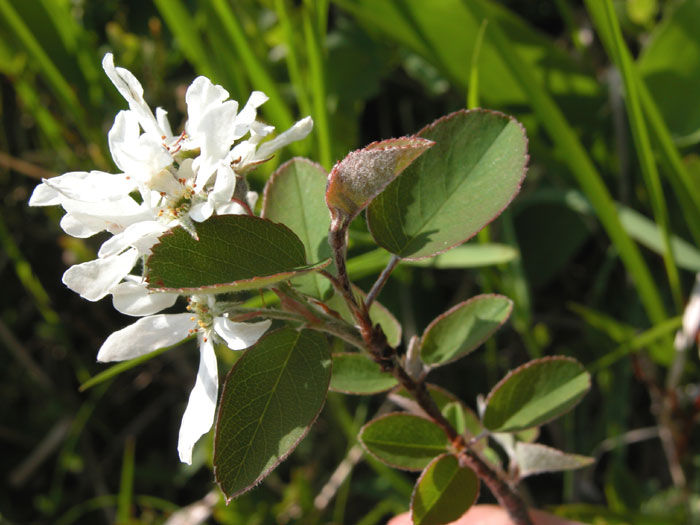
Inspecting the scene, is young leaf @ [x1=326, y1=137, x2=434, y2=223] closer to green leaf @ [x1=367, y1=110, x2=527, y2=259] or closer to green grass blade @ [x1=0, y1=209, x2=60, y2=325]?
green leaf @ [x1=367, y1=110, x2=527, y2=259]

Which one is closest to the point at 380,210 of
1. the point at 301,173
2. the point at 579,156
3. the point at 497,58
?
the point at 301,173

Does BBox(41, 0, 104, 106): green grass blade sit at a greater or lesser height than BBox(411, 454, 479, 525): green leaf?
greater

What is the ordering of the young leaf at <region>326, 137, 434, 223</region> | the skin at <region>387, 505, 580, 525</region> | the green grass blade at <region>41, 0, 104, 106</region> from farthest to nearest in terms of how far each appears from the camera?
the green grass blade at <region>41, 0, 104, 106</region> → the skin at <region>387, 505, 580, 525</region> → the young leaf at <region>326, 137, 434, 223</region>

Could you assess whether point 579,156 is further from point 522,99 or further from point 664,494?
point 664,494

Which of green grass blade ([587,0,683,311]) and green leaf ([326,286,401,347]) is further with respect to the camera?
green grass blade ([587,0,683,311])

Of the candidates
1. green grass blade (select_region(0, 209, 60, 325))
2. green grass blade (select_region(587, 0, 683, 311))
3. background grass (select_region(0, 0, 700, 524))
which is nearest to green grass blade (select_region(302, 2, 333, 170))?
background grass (select_region(0, 0, 700, 524))

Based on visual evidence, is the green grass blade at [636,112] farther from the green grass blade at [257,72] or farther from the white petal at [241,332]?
the white petal at [241,332]
